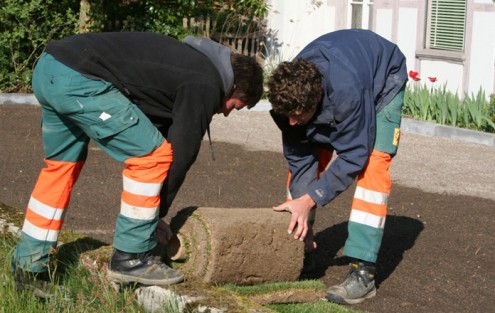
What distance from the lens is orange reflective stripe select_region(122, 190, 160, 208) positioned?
16.5 ft

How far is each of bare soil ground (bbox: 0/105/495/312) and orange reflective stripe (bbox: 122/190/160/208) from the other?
1.50 metres

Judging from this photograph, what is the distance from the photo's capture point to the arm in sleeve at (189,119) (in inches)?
198

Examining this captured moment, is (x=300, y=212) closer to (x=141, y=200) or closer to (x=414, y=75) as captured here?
(x=141, y=200)

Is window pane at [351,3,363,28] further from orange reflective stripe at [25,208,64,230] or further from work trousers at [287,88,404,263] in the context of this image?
orange reflective stripe at [25,208,64,230]

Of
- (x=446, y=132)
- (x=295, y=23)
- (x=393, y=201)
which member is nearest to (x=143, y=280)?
(x=393, y=201)

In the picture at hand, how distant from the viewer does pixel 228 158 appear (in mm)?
10680

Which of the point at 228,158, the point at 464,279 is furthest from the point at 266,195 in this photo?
the point at 464,279

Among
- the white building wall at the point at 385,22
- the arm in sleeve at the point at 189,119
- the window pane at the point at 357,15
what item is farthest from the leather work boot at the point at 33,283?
the window pane at the point at 357,15

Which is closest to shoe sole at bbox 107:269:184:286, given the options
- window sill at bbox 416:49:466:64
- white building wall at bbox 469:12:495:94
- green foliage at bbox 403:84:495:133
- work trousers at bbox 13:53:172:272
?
work trousers at bbox 13:53:172:272

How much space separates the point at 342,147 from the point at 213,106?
0.95m

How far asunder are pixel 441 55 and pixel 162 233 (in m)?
9.16

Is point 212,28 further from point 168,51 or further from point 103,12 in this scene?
point 168,51

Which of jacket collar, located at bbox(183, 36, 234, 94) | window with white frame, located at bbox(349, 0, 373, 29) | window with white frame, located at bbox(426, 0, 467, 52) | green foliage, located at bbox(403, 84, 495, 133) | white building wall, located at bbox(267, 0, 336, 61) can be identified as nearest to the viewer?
jacket collar, located at bbox(183, 36, 234, 94)

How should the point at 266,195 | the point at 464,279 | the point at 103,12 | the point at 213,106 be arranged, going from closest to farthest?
the point at 213,106 → the point at 464,279 → the point at 266,195 → the point at 103,12
